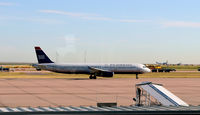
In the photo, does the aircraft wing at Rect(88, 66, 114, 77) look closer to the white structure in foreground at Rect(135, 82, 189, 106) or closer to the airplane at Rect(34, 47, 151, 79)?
the airplane at Rect(34, 47, 151, 79)

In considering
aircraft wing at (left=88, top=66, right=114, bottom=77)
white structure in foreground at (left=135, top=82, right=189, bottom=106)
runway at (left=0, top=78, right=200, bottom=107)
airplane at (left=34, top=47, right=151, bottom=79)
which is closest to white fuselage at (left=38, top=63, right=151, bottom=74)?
airplane at (left=34, top=47, right=151, bottom=79)

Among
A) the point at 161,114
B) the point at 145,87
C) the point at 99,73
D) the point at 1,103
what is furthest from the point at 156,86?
the point at 99,73

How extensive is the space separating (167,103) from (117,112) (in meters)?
5.48

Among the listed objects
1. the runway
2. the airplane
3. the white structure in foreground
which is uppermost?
the airplane

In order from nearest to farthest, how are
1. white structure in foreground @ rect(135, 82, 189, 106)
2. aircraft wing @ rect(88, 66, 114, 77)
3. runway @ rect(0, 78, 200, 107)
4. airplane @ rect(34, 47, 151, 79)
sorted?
white structure in foreground @ rect(135, 82, 189, 106) < runway @ rect(0, 78, 200, 107) < airplane @ rect(34, 47, 151, 79) < aircraft wing @ rect(88, 66, 114, 77)

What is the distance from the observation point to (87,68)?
89.3 meters

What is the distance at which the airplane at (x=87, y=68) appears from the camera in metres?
88.8

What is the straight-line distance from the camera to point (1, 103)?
37.7 m

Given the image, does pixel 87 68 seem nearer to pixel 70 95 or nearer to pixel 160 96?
pixel 70 95

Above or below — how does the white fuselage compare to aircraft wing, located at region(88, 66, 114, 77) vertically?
above

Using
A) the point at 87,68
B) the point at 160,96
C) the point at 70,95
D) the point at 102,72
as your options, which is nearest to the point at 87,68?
the point at 87,68

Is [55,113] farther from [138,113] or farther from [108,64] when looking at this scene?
[108,64]

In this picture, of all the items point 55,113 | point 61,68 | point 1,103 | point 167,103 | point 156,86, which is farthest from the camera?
point 61,68

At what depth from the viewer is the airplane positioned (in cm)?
8875
